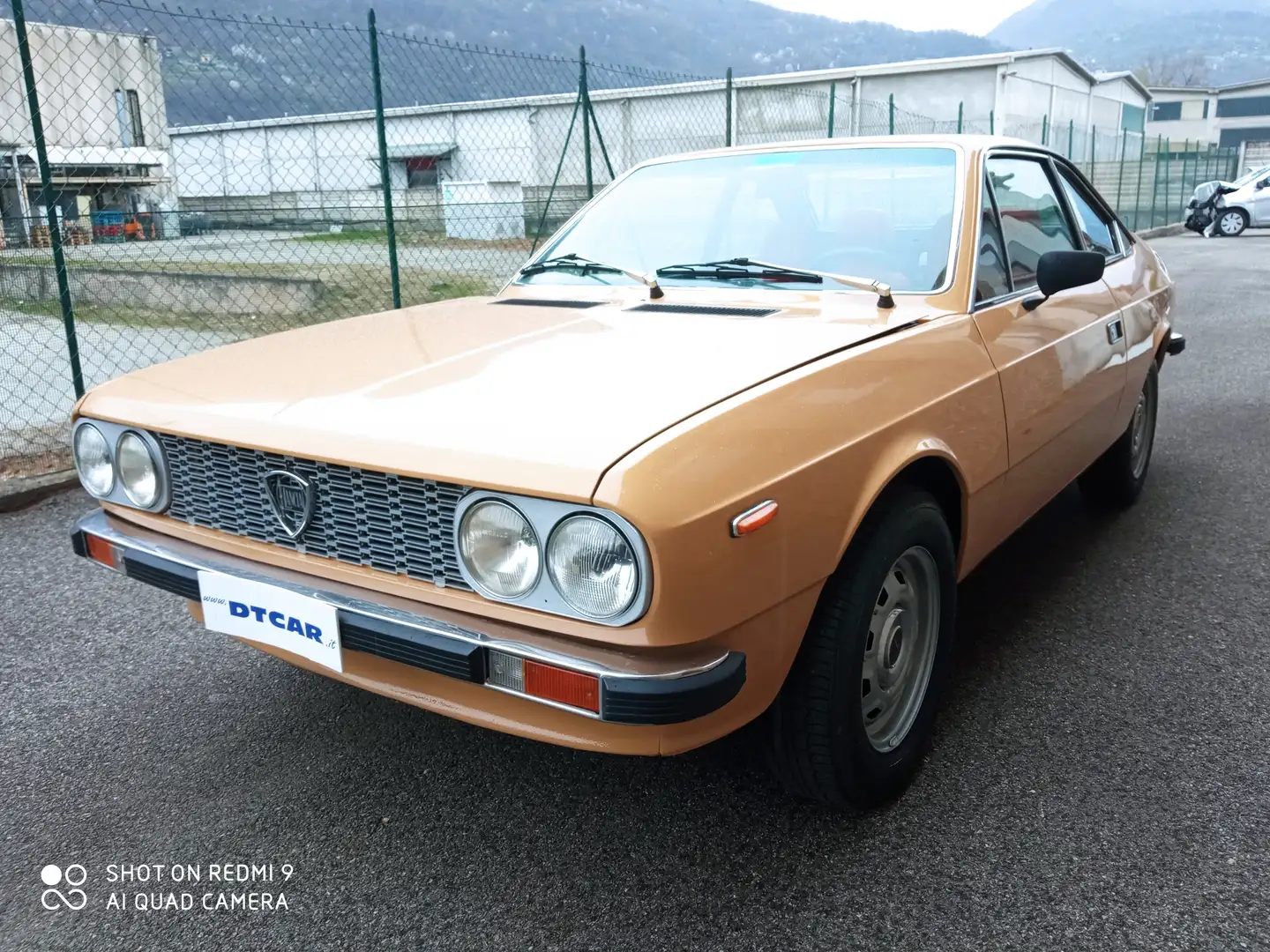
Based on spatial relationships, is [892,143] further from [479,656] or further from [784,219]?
[479,656]

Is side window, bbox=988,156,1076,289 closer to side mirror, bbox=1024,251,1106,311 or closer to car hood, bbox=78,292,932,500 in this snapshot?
side mirror, bbox=1024,251,1106,311

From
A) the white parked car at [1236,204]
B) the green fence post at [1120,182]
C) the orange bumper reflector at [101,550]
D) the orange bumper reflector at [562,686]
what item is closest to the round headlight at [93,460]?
the orange bumper reflector at [101,550]

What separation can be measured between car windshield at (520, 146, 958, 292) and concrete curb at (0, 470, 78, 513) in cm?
273

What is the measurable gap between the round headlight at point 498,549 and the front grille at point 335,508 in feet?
0.14

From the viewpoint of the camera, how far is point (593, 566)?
1641 millimetres

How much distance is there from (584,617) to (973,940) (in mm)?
944

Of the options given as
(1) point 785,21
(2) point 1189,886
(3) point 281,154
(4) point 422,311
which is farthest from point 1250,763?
(1) point 785,21

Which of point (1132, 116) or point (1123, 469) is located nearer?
point (1123, 469)

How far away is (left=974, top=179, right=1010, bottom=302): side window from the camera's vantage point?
2.66 metres

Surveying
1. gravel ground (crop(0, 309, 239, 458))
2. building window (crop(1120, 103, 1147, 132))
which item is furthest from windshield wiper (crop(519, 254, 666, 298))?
building window (crop(1120, 103, 1147, 132))

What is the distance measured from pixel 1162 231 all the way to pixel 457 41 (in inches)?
814

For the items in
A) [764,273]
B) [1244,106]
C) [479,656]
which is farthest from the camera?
[1244,106]

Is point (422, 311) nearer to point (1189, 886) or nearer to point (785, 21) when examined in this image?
point (1189, 886)

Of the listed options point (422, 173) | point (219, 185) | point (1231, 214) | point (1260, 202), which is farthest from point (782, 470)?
point (1260, 202)
